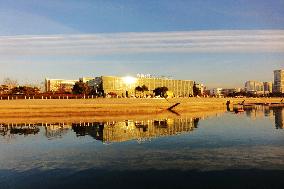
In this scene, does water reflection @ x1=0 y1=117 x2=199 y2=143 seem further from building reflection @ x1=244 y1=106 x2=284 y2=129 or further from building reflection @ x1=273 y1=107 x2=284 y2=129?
building reflection @ x1=244 y1=106 x2=284 y2=129

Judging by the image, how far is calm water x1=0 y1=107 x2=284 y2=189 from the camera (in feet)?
90.8

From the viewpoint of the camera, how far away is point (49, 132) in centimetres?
5988

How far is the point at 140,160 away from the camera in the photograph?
3566cm

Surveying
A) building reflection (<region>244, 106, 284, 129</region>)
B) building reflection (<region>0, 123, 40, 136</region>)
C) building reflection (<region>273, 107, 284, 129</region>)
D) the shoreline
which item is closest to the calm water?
building reflection (<region>0, 123, 40, 136</region>)

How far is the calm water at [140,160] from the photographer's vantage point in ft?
90.8

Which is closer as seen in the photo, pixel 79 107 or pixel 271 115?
pixel 79 107

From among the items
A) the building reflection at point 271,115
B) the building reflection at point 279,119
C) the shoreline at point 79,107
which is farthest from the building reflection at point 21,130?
the building reflection at point 279,119

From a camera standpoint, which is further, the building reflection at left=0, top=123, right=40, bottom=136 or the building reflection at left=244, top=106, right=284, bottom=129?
the building reflection at left=244, top=106, right=284, bottom=129

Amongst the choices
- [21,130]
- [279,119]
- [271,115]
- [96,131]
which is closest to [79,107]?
[21,130]

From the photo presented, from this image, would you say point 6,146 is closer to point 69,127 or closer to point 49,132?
point 49,132

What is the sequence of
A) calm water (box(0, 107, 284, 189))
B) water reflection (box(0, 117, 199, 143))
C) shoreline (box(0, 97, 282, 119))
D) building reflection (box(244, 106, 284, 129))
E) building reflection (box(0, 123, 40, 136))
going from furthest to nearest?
shoreline (box(0, 97, 282, 119)) < building reflection (box(244, 106, 284, 129)) < building reflection (box(0, 123, 40, 136)) < water reflection (box(0, 117, 199, 143)) < calm water (box(0, 107, 284, 189))

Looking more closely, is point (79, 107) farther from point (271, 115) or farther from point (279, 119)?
point (271, 115)

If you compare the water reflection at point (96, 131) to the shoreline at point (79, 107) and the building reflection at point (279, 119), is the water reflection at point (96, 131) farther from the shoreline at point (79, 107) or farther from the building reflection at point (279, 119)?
the building reflection at point (279, 119)

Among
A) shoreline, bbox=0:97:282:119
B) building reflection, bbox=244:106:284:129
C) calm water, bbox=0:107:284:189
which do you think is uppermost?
shoreline, bbox=0:97:282:119
